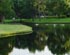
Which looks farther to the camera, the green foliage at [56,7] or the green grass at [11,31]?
the green foliage at [56,7]

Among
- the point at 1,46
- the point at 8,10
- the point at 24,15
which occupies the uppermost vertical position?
the point at 1,46

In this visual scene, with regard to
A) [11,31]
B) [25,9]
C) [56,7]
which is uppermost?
[11,31]

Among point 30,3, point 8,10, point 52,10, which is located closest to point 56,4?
point 52,10

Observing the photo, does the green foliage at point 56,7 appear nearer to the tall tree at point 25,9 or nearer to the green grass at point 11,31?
the tall tree at point 25,9

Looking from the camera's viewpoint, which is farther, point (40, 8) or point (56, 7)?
point (40, 8)

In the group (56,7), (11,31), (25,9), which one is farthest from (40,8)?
(11,31)

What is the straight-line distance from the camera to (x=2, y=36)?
1704 inches

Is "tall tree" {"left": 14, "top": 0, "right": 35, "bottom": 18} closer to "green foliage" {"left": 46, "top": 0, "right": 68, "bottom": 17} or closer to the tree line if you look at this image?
the tree line

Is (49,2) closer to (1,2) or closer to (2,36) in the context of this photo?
(1,2)

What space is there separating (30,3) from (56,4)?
1078 centimetres

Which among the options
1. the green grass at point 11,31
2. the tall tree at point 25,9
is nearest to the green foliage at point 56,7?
the tall tree at point 25,9

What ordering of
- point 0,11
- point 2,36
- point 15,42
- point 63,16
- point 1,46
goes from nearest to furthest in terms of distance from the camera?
1. point 1,46
2. point 15,42
3. point 2,36
4. point 0,11
5. point 63,16

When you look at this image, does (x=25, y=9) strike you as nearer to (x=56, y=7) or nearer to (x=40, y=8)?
(x=40, y=8)

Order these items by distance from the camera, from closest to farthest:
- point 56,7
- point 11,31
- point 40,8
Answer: point 11,31 → point 56,7 → point 40,8
